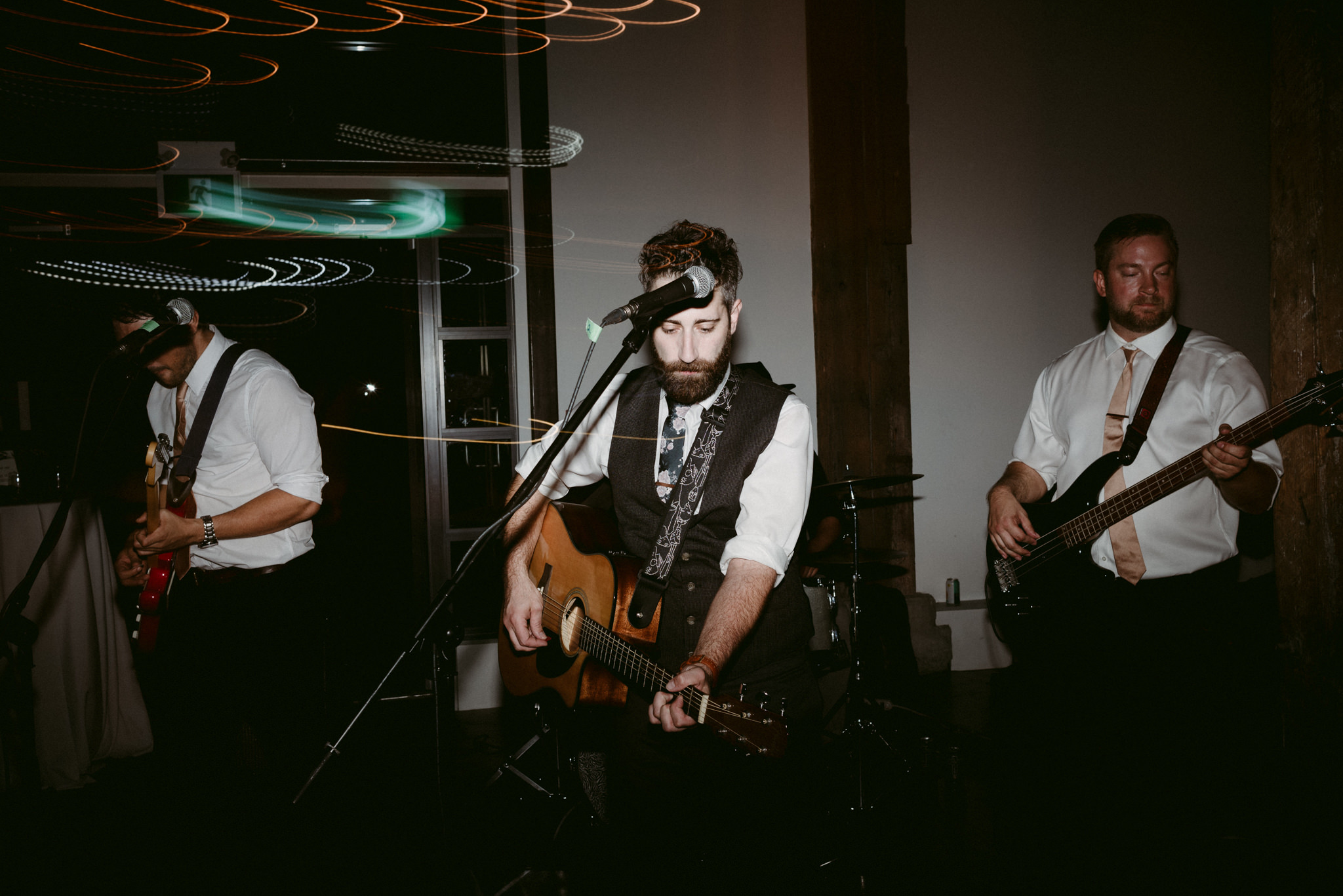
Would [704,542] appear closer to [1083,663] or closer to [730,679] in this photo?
[730,679]

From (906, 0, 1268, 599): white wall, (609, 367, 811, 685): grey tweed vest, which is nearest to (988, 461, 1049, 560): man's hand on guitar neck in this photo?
(609, 367, 811, 685): grey tweed vest

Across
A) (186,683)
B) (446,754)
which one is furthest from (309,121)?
(446,754)

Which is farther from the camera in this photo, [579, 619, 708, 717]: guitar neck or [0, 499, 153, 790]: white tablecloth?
[0, 499, 153, 790]: white tablecloth

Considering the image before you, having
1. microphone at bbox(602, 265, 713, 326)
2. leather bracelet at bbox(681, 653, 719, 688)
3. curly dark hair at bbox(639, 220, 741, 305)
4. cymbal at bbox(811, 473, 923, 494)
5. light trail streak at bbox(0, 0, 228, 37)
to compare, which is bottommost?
leather bracelet at bbox(681, 653, 719, 688)

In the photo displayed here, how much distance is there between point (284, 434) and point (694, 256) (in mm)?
1850

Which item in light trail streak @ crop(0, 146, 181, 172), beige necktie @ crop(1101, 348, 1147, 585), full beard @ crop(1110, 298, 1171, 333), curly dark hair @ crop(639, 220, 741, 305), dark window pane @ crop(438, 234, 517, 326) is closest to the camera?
curly dark hair @ crop(639, 220, 741, 305)

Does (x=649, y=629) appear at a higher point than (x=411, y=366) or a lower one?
lower

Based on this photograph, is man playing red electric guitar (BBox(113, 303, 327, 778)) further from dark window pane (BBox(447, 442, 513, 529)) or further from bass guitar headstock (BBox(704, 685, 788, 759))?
bass guitar headstock (BBox(704, 685, 788, 759))

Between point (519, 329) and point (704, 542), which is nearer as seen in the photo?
point (704, 542)

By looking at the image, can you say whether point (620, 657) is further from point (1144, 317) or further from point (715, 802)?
point (1144, 317)

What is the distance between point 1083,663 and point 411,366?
4.34 metres

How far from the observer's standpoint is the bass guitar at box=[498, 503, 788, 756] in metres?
1.82

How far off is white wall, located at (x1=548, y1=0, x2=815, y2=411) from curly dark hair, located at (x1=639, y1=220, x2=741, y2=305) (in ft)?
7.88

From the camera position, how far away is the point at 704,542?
2.26 meters
